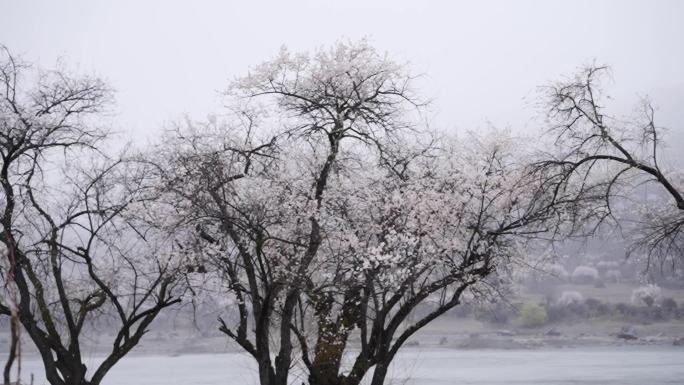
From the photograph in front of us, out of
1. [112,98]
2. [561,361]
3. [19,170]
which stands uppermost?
[112,98]

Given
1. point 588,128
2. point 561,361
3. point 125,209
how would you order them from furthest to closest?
point 561,361, point 125,209, point 588,128

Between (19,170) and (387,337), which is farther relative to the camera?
(19,170)

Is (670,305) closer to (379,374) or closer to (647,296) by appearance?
(647,296)

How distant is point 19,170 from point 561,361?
149 feet

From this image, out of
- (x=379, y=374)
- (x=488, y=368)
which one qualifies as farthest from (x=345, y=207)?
(x=488, y=368)

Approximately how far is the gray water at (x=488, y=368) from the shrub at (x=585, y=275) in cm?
2000

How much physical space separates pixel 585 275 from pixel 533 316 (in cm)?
1368

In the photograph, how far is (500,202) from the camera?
17219 mm

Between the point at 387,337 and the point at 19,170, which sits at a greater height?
the point at 19,170

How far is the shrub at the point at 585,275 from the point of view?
281 ft

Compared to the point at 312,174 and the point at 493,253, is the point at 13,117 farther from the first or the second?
the point at 493,253

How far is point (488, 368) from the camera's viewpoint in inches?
2025

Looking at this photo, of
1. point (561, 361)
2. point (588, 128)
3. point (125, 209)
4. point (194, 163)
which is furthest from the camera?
point (561, 361)

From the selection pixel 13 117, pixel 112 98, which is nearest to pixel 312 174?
pixel 112 98
